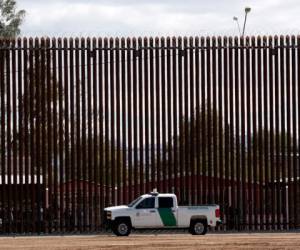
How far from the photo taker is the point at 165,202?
39.8 metres

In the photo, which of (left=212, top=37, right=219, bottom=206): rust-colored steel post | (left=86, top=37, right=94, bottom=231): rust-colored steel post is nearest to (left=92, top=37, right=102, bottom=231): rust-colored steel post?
(left=86, top=37, right=94, bottom=231): rust-colored steel post

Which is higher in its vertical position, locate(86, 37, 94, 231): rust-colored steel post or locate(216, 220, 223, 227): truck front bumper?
locate(86, 37, 94, 231): rust-colored steel post

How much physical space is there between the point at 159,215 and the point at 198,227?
4.29 feet

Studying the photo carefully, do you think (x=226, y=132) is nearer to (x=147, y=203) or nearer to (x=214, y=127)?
(x=214, y=127)

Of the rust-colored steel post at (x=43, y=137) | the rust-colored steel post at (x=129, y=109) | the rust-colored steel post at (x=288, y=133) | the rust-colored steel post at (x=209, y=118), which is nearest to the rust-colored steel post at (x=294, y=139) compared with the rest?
the rust-colored steel post at (x=288, y=133)

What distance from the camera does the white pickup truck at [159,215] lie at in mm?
39219

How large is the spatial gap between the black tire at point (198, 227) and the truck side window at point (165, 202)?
100cm

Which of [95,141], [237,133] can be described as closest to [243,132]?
[237,133]

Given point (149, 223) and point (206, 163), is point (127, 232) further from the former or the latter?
point (206, 163)

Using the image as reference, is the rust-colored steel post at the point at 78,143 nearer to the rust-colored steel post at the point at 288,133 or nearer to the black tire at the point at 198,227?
the black tire at the point at 198,227

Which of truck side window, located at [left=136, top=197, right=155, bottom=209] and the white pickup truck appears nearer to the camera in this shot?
the white pickup truck

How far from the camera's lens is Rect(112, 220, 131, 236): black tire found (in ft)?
128

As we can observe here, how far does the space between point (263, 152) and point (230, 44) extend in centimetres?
380

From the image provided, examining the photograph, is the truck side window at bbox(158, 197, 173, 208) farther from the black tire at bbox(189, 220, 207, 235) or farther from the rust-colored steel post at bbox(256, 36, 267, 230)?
the rust-colored steel post at bbox(256, 36, 267, 230)
